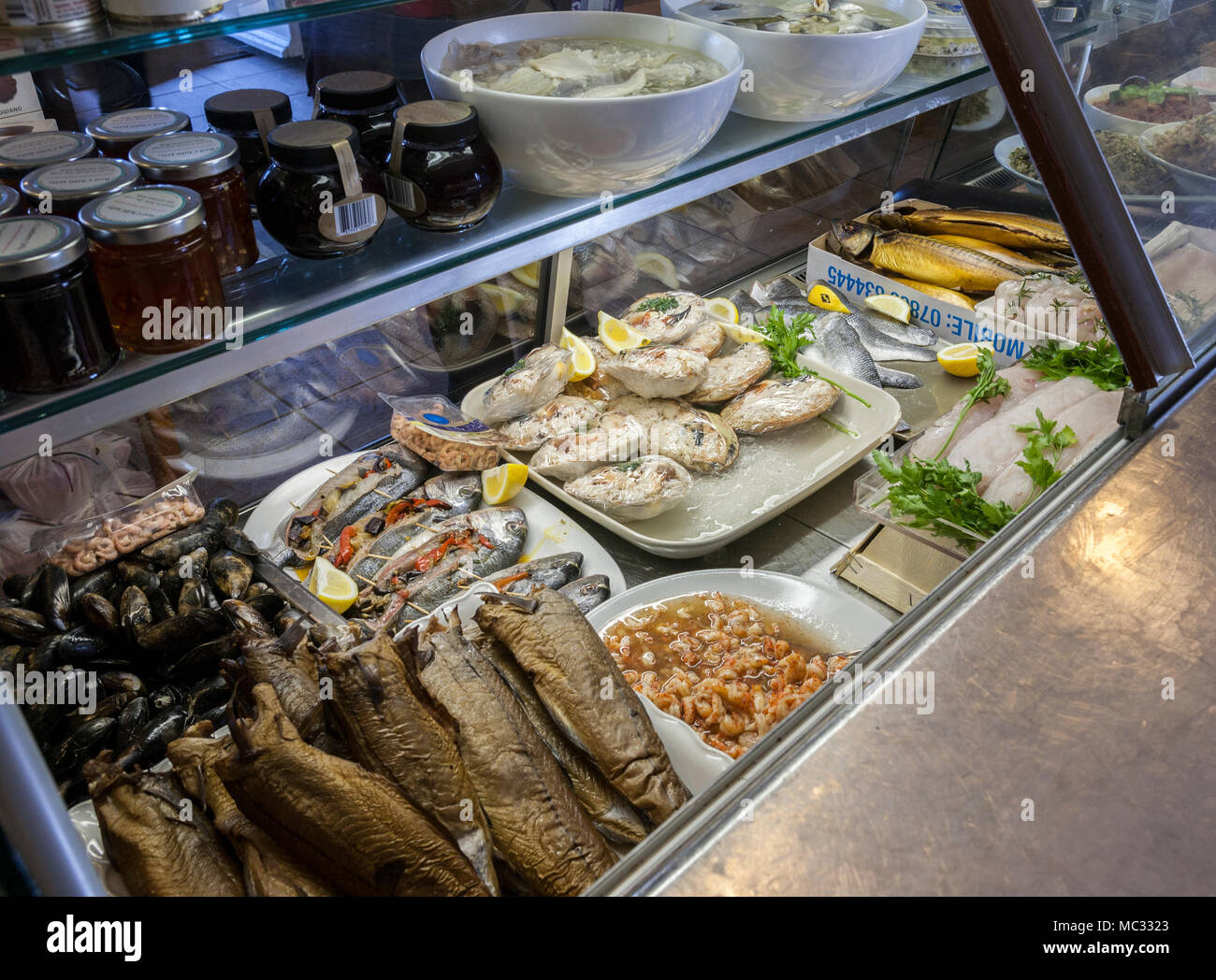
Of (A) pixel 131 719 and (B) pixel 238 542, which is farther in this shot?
(B) pixel 238 542

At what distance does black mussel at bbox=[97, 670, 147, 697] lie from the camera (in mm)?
1776

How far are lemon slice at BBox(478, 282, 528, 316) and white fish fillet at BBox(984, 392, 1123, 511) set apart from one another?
143 cm

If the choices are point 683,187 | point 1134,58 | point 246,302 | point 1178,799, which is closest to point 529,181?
point 683,187

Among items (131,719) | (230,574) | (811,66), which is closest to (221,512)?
(230,574)

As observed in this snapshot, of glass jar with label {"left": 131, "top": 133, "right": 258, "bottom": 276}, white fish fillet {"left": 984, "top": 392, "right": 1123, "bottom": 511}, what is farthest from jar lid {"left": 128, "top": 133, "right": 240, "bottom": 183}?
white fish fillet {"left": 984, "top": 392, "right": 1123, "bottom": 511}

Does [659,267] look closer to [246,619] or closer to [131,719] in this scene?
[246,619]

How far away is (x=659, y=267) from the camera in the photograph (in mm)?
3195

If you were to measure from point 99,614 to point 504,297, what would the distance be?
139 centimetres

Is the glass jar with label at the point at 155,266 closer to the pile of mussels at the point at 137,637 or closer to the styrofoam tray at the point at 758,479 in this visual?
the pile of mussels at the point at 137,637

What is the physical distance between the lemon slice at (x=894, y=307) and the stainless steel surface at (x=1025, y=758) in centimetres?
207

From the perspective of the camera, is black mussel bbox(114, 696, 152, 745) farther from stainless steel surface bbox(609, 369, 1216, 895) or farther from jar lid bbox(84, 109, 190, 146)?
stainless steel surface bbox(609, 369, 1216, 895)

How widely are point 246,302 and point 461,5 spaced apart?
1.31m

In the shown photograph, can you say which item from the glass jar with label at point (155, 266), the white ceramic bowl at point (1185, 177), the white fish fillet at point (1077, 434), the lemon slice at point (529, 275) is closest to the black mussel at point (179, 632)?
the glass jar with label at point (155, 266)
